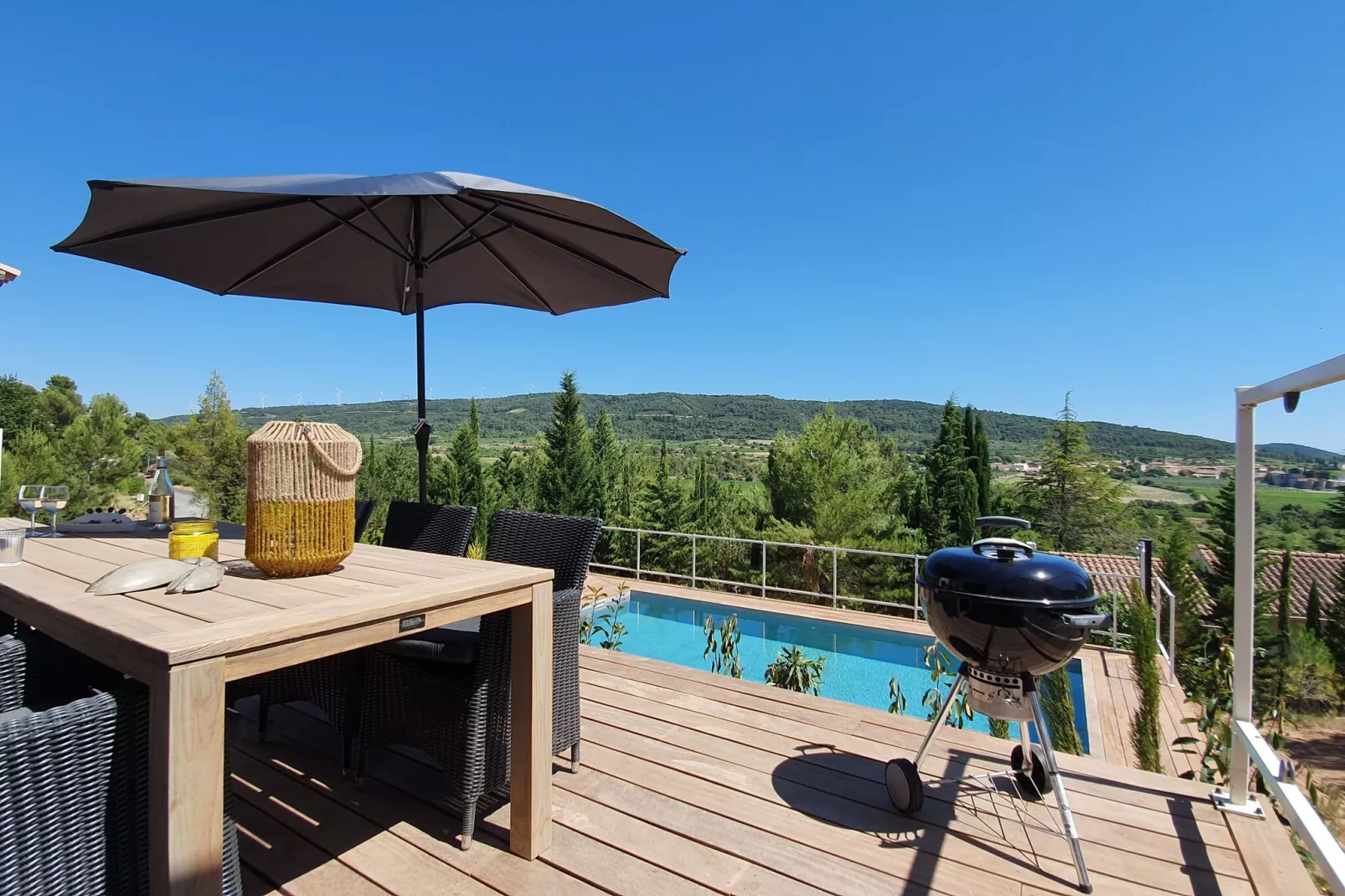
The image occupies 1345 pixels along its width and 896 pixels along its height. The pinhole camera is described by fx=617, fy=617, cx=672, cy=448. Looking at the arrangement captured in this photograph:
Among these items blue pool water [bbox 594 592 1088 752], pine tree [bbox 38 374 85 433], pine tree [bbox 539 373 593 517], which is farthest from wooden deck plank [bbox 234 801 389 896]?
pine tree [bbox 38 374 85 433]

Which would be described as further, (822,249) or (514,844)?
(822,249)

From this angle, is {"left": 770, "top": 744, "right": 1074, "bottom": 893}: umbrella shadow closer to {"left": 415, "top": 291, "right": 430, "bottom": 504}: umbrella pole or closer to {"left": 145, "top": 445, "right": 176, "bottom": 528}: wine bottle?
{"left": 415, "top": 291, "right": 430, "bottom": 504}: umbrella pole

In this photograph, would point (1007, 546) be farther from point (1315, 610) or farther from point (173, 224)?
point (1315, 610)

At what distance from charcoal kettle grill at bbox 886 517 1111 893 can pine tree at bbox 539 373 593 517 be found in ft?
63.7

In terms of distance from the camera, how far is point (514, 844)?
142cm

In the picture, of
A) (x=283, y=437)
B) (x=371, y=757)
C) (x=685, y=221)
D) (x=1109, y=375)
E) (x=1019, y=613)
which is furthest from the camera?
(x=1109, y=375)

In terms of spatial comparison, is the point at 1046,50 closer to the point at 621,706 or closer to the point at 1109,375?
the point at 621,706

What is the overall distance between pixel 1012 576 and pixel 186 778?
60.4 inches

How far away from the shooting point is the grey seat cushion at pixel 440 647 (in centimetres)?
156

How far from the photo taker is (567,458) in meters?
20.7

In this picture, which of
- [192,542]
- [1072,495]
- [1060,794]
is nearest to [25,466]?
[192,542]

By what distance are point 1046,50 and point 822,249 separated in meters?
12.4

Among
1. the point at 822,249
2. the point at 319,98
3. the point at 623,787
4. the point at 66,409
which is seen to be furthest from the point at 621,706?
the point at 66,409

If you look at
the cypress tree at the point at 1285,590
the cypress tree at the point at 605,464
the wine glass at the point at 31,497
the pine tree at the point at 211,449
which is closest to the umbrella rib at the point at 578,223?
the wine glass at the point at 31,497
